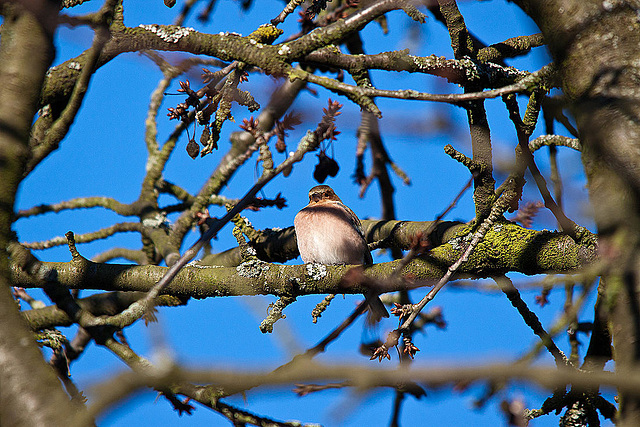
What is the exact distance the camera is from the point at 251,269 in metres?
3.44

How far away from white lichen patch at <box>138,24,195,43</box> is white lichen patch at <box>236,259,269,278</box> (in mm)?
1365

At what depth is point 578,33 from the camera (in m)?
2.23

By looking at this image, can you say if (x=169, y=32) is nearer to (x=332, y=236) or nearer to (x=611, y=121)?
(x=611, y=121)

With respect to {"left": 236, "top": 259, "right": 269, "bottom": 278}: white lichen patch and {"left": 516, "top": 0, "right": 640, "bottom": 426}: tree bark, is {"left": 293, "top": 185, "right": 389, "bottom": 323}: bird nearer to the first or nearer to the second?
{"left": 236, "top": 259, "right": 269, "bottom": 278}: white lichen patch

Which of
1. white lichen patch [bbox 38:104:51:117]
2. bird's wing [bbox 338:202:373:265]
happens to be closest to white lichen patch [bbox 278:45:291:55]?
white lichen patch [bbox 38:104:51:117]

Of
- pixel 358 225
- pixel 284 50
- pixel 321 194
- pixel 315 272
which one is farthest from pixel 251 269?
pixel 321 194

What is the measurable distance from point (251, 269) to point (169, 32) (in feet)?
4.82

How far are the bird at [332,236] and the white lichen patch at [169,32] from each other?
2.37 metres

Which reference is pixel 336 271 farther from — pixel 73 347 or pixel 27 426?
pixel 73 347

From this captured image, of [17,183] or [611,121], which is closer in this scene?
[611,121]

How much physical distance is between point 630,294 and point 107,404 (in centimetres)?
165

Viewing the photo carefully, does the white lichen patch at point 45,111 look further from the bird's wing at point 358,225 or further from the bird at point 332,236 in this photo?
the bird's wing at point 358,225

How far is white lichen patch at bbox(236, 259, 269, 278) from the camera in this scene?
3.43m

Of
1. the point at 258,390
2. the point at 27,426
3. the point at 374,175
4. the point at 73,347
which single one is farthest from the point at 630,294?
the point at 73,347
